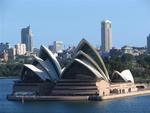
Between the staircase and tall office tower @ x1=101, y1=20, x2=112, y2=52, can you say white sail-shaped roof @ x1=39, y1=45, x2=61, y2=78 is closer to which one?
the staircase

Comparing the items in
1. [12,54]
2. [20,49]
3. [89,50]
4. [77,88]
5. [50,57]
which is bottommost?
[77,88]

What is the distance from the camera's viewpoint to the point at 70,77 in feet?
170

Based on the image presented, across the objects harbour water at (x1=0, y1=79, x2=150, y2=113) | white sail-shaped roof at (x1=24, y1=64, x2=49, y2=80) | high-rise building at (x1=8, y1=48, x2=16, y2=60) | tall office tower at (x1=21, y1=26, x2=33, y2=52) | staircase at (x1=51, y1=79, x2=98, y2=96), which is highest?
tall office tower at (x1=21, y1=26, x2=33, y2=52)

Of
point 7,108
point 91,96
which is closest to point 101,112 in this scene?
point 7,108

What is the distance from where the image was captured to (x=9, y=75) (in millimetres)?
108250

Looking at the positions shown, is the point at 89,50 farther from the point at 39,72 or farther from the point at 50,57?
the point at 39,72

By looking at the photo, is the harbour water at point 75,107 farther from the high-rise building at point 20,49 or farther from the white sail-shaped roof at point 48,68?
the high-rise building at point 20,49

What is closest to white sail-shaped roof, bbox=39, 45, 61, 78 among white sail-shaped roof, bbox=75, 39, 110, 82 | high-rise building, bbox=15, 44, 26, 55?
white sail-shaped roof, bbox=75, 39, 110, 82

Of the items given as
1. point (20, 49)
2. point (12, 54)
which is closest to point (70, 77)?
point (12, 54)

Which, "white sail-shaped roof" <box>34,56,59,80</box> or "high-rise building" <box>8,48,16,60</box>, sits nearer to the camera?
"white sail-shaped roof" <box>34,56,59,80</box>

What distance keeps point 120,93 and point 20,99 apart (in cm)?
846

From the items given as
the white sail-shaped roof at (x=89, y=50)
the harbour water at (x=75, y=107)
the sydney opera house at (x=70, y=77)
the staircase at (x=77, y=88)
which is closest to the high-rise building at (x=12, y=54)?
the sydney opera house at (x=70, y=77)

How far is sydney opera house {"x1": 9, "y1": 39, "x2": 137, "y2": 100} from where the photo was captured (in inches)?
2004

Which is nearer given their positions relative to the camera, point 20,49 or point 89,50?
point 89,50
